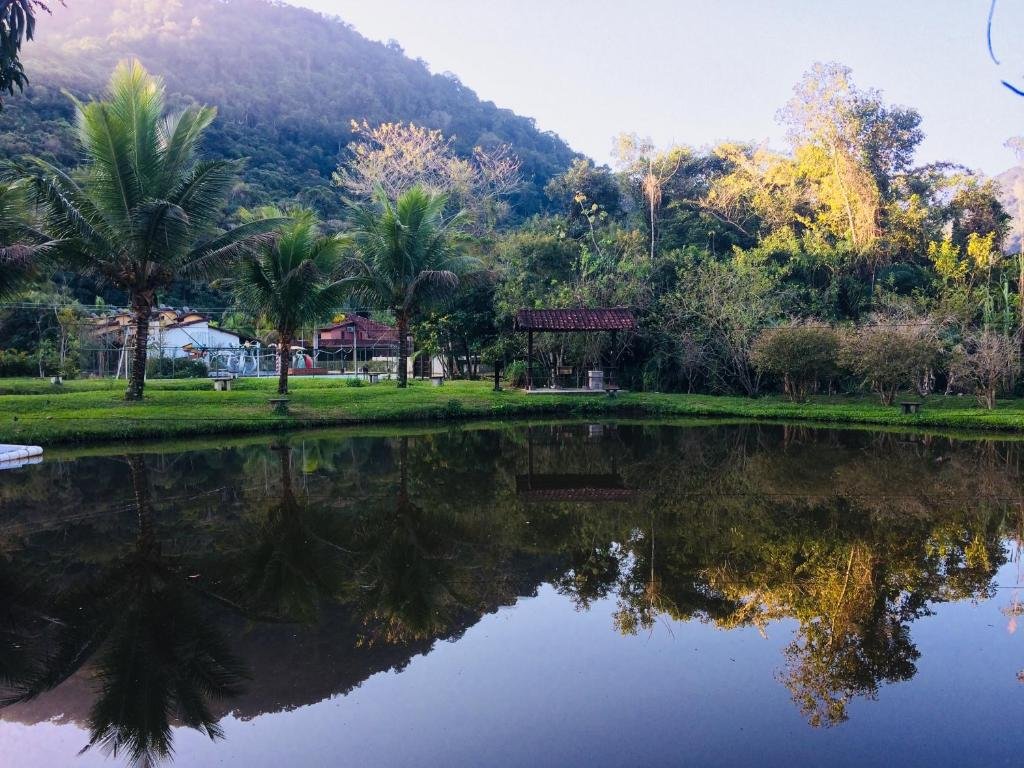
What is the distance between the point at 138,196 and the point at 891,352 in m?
19.6

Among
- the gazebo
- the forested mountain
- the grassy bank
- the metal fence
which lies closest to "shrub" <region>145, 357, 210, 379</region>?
the metal fence

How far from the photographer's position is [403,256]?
22109mm

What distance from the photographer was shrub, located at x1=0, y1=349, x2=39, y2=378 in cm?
2745

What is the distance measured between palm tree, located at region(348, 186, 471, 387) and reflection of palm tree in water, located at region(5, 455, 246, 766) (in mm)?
16702

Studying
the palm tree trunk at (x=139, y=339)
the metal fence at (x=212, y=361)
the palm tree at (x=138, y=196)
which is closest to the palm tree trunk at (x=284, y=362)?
the palm tree at (x=138, y=196)

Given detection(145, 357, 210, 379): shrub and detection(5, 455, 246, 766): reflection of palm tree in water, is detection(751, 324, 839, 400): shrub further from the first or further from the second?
detection(145, 357, 210, 379): shrub

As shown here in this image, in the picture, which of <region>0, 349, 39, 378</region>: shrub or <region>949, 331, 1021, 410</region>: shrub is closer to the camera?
<region>949, 331, 1021, 410</region>: shrub

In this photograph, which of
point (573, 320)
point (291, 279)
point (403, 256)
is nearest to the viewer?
point (291, 279)

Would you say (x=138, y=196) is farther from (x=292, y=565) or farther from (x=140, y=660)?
(x=140, y=660)

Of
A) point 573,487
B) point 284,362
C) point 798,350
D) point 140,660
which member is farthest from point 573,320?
point 140,660

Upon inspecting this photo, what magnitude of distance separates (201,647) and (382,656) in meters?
1.26

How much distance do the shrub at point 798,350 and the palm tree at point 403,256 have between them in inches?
387

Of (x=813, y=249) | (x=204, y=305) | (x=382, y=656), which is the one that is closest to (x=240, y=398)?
(x=382, y=656)

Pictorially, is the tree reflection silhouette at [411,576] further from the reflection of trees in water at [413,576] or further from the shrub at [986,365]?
the shrub at [986,365]
